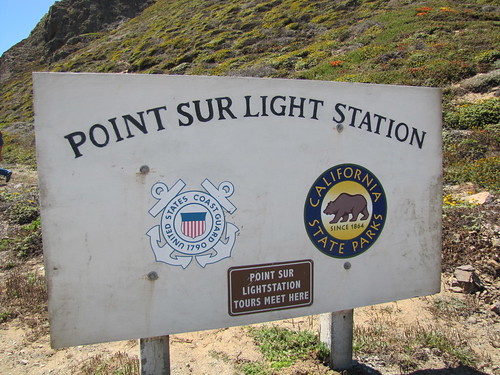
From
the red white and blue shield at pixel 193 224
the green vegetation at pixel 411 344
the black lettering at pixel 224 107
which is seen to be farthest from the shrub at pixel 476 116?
the red white and blue shield at pixel 193 224

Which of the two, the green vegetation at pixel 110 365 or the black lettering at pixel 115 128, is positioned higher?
the black lettering at pixel 115 128

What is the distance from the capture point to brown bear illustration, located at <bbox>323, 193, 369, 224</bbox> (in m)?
2.47

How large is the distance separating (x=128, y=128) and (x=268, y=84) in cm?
83

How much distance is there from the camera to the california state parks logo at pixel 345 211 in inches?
96.4

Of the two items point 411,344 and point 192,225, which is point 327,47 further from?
point 192,225

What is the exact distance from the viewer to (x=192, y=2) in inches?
1732

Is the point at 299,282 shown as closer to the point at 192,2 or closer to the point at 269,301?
the point at 269,301

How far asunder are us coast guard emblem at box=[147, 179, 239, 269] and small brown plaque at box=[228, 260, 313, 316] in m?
0.19

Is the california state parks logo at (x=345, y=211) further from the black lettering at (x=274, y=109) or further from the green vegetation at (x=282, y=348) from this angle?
the green vegetation at (x=282, y=348)

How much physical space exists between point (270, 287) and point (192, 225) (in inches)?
24.6

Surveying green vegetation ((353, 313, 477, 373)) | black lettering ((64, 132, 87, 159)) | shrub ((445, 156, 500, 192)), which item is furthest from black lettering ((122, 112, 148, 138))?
shrub ((445, 156, 500, 192))

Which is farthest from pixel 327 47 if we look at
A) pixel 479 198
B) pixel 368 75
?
pixel 479 198

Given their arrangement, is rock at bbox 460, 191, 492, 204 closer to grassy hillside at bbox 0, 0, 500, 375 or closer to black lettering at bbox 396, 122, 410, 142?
grassy hillside at bbox 0, 0, 500, 375

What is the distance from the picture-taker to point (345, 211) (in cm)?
252
